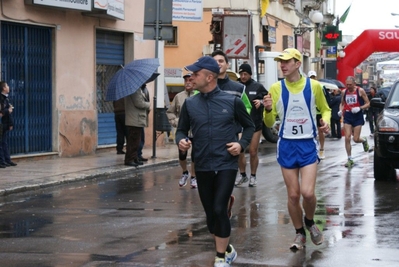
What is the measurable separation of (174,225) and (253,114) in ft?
14.8

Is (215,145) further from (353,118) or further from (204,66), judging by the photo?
(353,118)

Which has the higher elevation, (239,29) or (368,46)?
(368,46)

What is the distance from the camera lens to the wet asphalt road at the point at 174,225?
8250 millimetres

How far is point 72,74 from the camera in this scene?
835 inches

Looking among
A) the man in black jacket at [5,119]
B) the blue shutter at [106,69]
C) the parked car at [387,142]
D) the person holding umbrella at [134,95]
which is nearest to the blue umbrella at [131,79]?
the person holding umbrella at [134,95]

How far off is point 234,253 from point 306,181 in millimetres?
1084

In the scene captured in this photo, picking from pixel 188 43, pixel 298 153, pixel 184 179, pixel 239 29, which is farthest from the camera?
pixel 188 43

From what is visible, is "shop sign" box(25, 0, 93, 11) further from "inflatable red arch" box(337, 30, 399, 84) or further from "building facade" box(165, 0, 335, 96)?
"inflatable red arch" box(337, 30, 399, 84)

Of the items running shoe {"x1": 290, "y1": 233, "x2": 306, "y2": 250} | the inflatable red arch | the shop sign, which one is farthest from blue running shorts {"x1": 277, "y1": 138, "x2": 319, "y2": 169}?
the inflatable red arch

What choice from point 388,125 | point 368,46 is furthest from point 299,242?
point 368,46

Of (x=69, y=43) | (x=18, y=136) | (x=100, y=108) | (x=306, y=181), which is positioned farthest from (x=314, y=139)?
(x=100, y=108)

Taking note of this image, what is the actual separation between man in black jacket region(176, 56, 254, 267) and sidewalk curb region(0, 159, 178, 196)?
21.3 ft

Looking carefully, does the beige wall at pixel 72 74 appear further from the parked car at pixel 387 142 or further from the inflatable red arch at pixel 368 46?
the inflatable red arch at pixel 368 46

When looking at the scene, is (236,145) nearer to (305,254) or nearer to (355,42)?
(305,254)
